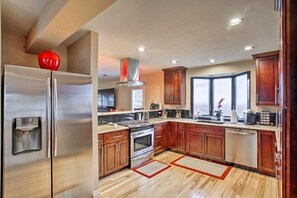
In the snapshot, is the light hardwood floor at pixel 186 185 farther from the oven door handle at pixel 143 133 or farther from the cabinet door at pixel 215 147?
the oven door handle at pixel 143 133

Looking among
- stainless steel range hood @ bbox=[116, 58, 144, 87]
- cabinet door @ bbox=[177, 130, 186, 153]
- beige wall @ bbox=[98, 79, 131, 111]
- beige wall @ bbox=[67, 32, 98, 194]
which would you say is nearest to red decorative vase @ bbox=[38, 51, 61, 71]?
beige wall @ bbox=[67, 32, 98, 194]

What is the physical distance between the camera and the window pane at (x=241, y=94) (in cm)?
404

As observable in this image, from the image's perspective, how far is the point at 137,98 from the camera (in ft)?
22.1

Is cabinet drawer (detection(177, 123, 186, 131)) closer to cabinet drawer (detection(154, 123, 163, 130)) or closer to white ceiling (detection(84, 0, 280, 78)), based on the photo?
cabinet drawer (detection(154, 123, 163, 130))

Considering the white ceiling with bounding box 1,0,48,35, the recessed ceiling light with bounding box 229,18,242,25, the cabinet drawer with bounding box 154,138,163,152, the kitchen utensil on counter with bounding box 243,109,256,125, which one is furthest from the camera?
the cabinet drawer with bounding box 154,138,163,152

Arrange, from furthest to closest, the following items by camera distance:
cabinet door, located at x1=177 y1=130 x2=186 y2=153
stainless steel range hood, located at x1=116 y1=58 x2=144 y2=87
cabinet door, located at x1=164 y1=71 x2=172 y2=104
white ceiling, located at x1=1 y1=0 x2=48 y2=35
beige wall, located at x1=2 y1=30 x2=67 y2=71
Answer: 1. cabinet door, located at x1=164 y1=71 x2=172 y2=104
2. cabinet door, located at x1=177 y1=130 x2=186 y2=153
3. stainless steel range hood, located at x1=116 y1=58 x2=144 y2=87
4. beige wall, located at x1=2 y1=30 x2=67 y2=71
5. white ceiling, located at x1=1 y1=0 x2=48 y2=35

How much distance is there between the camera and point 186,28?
2215 mm

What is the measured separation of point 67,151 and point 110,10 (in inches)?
70.3

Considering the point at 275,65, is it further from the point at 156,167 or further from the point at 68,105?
the point at 68,105

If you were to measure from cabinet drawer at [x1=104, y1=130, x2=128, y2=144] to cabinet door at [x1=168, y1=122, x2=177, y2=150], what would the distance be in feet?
5.36

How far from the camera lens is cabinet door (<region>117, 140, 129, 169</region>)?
125 inches

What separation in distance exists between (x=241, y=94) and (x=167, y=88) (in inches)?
80.0

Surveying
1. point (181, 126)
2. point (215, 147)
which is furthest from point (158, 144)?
point (215, 147)

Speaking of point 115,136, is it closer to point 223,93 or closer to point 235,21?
point 235,21
